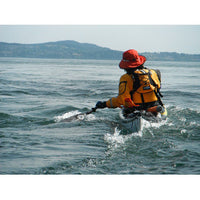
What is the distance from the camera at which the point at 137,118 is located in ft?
26.6

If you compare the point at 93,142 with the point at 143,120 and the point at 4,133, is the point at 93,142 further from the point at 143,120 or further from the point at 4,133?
the point at 4,133

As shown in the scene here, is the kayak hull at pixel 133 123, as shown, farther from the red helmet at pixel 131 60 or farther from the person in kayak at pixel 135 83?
the red helmet at pixel 131 60

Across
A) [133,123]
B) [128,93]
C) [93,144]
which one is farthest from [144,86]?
[93,144]

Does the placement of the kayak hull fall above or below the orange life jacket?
below

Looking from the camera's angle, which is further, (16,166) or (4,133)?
(4,133)

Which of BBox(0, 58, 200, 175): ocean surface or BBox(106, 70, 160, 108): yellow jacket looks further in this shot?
BBox(106, 70, 160, 108): yellow jacket

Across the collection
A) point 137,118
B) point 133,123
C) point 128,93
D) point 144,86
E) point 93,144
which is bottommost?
point 93,144

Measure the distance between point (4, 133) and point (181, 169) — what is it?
549 centimetres

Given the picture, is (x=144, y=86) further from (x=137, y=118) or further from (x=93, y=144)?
(x=93, y=144)

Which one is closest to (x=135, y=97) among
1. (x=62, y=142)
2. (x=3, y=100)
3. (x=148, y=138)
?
(x=148, y=138)

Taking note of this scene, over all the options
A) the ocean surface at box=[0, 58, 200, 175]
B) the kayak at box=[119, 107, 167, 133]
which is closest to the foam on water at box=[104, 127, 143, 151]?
the ocean surface at box=[0, 58, 200, 175]

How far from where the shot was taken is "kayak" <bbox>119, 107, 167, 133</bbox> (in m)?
8.08

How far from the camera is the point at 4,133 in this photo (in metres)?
8.80

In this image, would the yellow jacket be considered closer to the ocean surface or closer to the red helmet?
the red helmet
